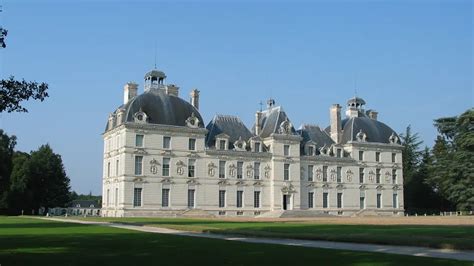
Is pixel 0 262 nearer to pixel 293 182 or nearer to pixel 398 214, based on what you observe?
pixel 293 182

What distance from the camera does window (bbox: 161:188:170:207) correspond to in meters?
54.2

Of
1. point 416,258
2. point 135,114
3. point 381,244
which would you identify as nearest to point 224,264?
point 416,258

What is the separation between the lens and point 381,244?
17672 millimetres

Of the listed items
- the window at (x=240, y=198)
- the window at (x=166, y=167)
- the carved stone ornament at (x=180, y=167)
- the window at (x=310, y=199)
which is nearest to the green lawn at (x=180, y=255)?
the window at (x=166, y=167)

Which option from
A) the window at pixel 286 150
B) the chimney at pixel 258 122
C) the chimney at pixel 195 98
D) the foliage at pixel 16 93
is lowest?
the foliage at pixel 16 93

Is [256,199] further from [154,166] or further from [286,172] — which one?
[154,166]

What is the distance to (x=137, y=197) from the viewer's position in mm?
53000

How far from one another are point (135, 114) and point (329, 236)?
1442 inches

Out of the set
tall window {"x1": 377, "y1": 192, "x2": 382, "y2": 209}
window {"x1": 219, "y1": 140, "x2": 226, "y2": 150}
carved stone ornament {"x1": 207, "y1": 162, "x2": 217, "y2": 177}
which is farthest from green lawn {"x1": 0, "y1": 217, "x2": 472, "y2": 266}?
tall window {"x1": 377, "y1": 192, "x2": 382, "y2": 209}

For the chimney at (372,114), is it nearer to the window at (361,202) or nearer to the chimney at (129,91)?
the window at (361,202)

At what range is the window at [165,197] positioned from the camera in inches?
2132

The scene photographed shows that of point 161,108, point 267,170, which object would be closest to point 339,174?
point 267,170

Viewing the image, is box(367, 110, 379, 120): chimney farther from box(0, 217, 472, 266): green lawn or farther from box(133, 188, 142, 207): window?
box(0, 217, 472, 266): green lawn

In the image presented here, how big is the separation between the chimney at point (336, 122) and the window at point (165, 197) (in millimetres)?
24007
